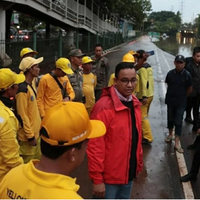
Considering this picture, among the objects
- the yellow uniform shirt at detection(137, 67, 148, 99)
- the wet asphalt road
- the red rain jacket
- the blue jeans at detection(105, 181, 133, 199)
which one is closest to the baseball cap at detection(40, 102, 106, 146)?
the red rain jacket

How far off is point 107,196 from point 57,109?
154cm

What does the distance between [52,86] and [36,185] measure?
3409 millimetres

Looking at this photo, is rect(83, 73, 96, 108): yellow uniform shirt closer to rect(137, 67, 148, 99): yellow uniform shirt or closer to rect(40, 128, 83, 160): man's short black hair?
rect(137, 67, 148, 99): yellow uniform shirt

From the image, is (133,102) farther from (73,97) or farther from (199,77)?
(199,77)

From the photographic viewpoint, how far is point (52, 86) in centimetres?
472

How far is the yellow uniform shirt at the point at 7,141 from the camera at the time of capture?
104 inches

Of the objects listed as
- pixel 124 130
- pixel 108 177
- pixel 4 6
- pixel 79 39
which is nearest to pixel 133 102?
pixel 124 130

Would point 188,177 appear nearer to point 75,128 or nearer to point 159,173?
point 159,173

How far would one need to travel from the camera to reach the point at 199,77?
6.67m

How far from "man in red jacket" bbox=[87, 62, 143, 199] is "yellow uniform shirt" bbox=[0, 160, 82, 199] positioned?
124 cm

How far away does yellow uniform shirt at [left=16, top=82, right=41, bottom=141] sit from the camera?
3.56 meters

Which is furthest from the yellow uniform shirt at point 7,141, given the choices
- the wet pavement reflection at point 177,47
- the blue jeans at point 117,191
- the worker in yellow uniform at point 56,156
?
the wet pavement reflection at point 177,47

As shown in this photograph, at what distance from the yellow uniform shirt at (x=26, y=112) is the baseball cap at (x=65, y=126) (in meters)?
2.05

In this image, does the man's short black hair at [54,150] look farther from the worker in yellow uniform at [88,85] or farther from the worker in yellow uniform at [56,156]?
the worker in yellow uniform at [88,85]
